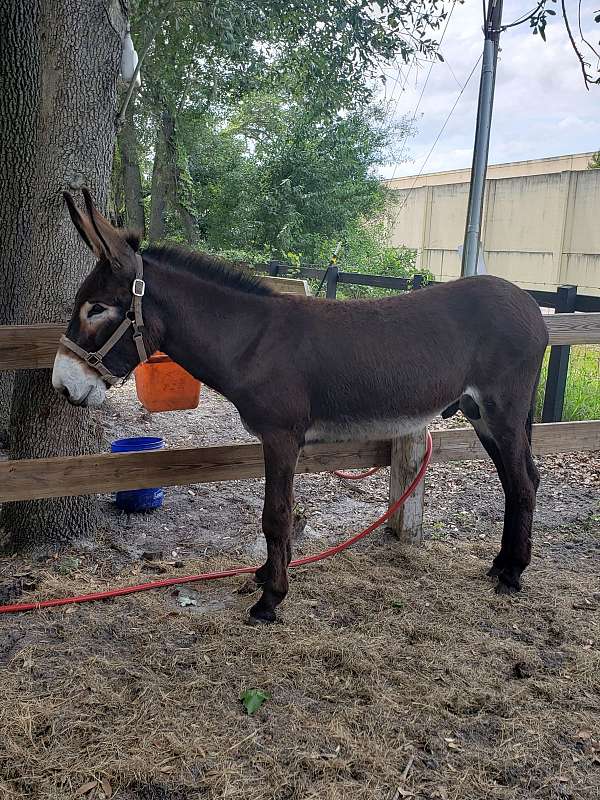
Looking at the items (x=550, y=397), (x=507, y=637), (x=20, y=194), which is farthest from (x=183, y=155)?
(x=507, y=637)

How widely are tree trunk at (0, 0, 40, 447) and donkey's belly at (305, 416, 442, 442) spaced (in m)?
2.81

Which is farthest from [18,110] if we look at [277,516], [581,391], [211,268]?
[581,391]

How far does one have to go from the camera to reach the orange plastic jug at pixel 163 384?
4.63 metres

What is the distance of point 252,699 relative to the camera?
2.72m

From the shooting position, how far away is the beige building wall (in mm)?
19719

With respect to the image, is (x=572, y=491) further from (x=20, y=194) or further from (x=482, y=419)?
(x=20, y=194)

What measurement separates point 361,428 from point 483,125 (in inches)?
160

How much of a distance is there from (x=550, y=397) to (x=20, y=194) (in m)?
5.04

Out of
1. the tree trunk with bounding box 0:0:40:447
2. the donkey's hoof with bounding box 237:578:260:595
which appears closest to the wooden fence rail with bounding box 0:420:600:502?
the donkey's hoof with bounding box 237:578:260:595

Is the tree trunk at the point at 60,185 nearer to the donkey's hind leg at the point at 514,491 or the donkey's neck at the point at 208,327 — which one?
the donkey's neck at the point at 208,327

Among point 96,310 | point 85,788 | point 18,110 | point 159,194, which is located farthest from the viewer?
point 159,194

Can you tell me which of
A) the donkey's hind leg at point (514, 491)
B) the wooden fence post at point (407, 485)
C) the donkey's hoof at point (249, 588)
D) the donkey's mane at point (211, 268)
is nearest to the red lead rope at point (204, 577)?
the wooden fence post at point (407, 485)

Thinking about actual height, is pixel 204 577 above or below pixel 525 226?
below

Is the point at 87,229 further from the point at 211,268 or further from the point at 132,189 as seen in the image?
the point at 132,189
